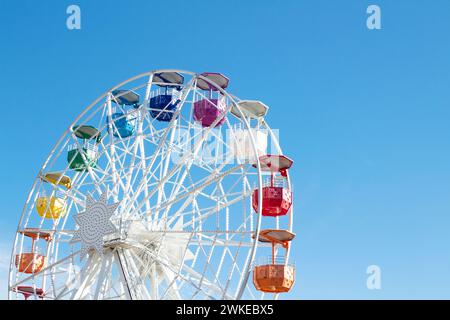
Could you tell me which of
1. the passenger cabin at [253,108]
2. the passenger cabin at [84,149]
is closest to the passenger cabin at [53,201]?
the passenger cabin at [84,149]

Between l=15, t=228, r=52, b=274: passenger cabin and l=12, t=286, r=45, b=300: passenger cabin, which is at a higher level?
l=15, t=228, r=52, b=274: passenger cabin

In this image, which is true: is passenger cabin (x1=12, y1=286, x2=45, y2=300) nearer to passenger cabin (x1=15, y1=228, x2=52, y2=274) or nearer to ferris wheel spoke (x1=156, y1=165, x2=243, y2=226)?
passenger cabin (x1=15, y1=228, x2=52, y2=274)

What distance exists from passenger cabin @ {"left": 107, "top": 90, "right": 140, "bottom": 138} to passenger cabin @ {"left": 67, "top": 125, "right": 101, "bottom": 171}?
73 cm

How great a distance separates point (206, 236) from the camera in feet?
77.9

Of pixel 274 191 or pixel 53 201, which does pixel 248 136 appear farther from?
pixel 53 201

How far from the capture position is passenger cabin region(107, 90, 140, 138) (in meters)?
27.8

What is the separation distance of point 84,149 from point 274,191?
9145 mm

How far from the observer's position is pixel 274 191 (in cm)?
2288

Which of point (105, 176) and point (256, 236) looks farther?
point (105, 176)

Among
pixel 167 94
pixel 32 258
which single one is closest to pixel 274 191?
pixel 167 94

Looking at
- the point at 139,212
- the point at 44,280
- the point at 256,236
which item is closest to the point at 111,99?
the point at 139,212

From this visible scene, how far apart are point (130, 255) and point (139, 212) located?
1480 millimetres

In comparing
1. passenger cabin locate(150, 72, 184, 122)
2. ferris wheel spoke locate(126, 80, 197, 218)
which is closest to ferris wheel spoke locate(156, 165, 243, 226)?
ferris wheel spoke locate(126, 80, 197, 218)
